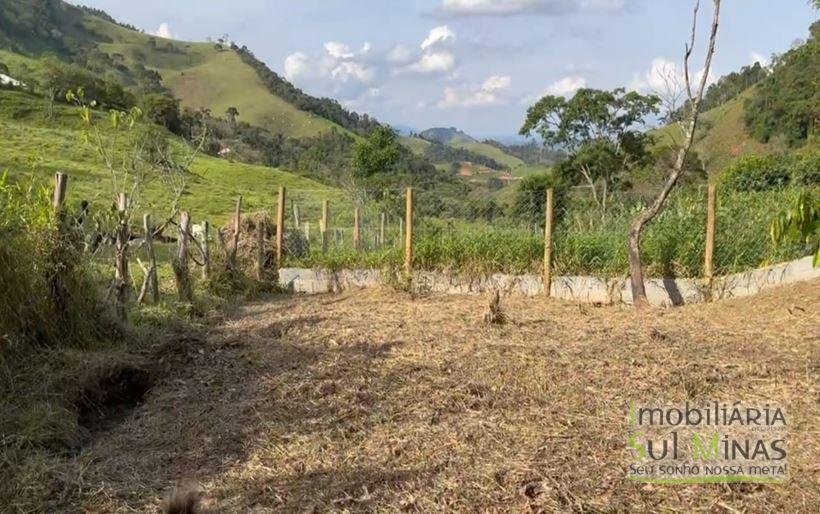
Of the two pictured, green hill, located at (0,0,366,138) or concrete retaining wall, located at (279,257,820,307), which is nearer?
concrete retaining wall, located at (279,257,820,307)

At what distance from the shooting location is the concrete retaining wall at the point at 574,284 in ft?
21.2

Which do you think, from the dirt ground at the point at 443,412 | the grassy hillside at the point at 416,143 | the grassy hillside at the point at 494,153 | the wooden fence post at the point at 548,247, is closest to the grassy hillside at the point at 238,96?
the grassy hillside at the point at 416,143

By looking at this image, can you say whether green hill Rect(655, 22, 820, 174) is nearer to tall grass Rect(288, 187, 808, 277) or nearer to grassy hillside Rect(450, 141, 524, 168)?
tall grass Rect(288, 187, 808, 277)

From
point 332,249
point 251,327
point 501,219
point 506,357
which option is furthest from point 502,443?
point 332,249

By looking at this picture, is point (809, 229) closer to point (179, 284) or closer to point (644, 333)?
point (644, 333)

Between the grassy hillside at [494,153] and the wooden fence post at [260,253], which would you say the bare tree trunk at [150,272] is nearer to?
the wooden fence post at [260,253]

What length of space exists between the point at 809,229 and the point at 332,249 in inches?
268

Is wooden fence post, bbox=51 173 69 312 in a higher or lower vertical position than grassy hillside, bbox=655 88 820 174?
lower

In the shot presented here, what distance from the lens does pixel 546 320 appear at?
5.45 meters

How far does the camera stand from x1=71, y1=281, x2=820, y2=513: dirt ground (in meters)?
2.61

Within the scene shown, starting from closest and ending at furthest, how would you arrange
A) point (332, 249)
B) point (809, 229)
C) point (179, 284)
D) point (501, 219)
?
1. point (809, 229)
2. point (179, 284)
3. point (501, 219)
4. point (332, 249)

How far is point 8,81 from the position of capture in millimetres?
42156

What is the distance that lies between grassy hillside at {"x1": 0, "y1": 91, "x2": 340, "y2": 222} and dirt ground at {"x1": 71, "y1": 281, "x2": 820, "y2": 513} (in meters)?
11.2

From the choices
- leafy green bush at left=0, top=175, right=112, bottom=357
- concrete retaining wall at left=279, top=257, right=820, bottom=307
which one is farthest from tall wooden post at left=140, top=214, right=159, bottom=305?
concrete retaining wall at left=279, top=257, right=820, bottom=307
